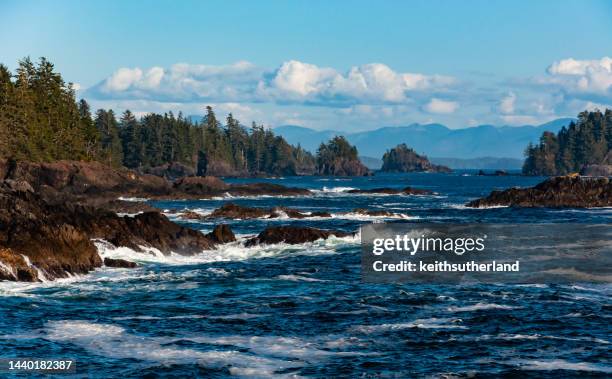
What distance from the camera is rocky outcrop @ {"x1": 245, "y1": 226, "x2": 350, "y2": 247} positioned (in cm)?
5341

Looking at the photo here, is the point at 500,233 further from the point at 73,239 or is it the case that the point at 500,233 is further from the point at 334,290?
the point at 73,239

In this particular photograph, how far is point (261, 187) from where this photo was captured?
445 feet

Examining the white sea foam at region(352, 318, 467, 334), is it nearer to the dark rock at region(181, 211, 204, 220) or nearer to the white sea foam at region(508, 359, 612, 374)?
the white sea foam at region(508, 359, 612, 374)

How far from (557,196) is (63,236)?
71.3 metres

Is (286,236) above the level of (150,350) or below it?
above

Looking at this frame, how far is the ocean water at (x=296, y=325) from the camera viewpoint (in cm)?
2433

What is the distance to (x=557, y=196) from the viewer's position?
9894cm

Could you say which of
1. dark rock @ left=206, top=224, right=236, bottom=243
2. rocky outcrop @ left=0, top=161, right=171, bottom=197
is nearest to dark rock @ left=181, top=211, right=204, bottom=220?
dark rock @ left=206, top=224, right=236, bottom=243

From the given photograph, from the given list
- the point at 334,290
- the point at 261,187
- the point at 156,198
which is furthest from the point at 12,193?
the point at 261,187

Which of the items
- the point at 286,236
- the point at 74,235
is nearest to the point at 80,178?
the point at 286,236

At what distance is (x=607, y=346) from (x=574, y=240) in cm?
3427

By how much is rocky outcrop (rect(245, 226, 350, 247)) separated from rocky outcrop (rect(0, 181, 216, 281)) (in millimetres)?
3084

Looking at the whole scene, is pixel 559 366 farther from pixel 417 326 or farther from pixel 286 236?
pixel 286 236

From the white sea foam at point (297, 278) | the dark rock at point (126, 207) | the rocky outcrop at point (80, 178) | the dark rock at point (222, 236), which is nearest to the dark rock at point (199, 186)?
the rocky outcrop at point (80, 178)
